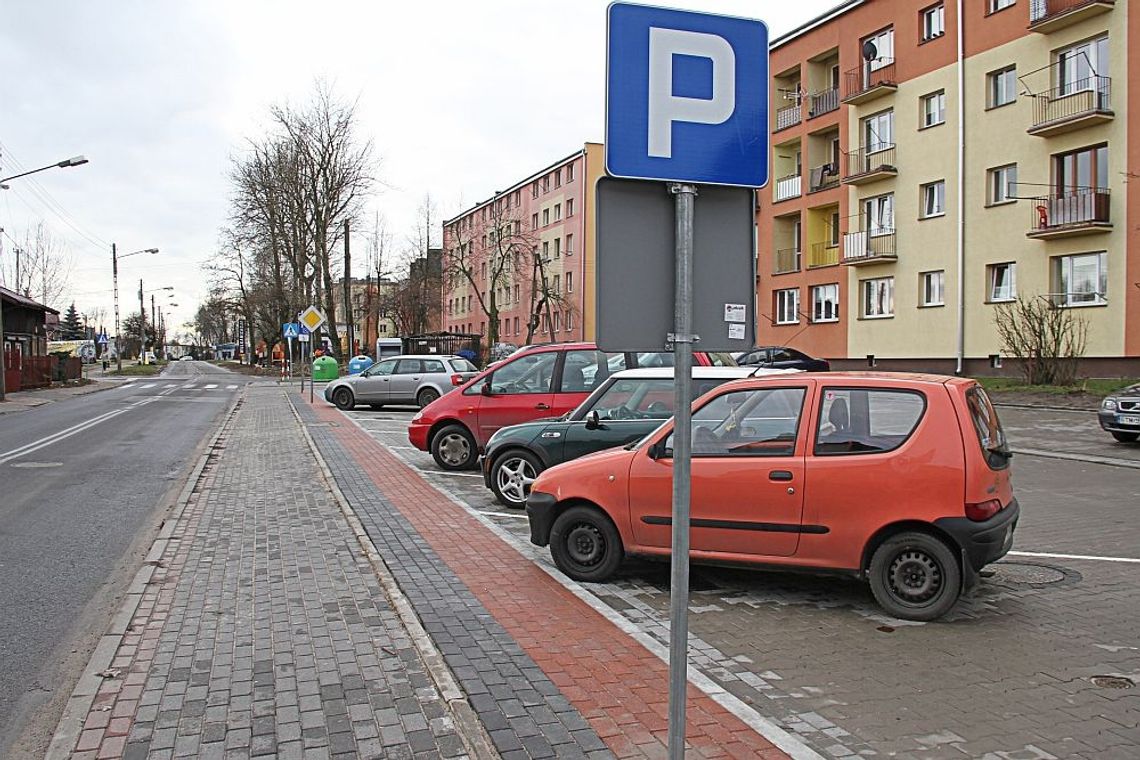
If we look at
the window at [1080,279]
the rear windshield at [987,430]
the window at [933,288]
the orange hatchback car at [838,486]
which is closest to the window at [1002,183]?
the window at [1080,279]

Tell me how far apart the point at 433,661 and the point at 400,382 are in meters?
22.8

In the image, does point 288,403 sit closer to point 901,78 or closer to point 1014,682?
point 901,78

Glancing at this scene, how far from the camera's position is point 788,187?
42.8 metres

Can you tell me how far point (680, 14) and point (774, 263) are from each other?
41.8 meters

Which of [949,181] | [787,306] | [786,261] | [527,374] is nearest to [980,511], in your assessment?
[527,374]

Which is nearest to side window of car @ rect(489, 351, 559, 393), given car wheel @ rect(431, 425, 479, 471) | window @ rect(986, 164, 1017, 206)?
car wheel @ rect(431, 425, 479, 471)

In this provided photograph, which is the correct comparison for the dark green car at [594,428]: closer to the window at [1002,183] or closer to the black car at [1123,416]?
the black car at [1123,416]

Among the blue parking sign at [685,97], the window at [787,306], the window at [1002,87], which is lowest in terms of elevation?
the blue parking sign at [685,97]

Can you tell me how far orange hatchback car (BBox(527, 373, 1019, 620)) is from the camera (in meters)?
5.70

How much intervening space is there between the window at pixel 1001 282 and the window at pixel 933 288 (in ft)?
6.65

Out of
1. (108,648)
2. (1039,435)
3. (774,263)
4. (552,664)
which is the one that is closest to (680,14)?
(552,664)

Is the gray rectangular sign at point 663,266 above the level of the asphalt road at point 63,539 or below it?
above

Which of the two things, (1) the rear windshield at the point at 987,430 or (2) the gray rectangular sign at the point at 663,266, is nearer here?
(2) the gray rectangular sign at the point at 663,266

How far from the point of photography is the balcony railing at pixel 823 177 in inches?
1581
